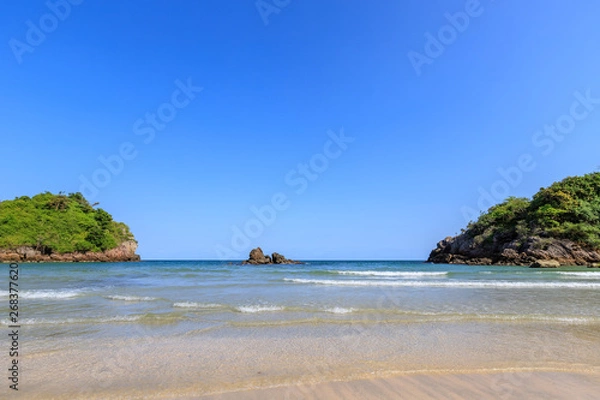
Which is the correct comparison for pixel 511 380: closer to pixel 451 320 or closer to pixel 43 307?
pixel 451 320

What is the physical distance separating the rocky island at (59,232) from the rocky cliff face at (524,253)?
89.1m

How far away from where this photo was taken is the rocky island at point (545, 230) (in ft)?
160

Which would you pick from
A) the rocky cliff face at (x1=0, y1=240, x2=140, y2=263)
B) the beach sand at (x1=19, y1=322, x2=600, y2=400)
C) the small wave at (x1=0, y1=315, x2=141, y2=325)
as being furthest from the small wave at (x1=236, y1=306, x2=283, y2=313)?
the rocky cliff face at (x1=0, y1=240, x2=140, y2=263)

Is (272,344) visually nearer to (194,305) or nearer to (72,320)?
(194,305)

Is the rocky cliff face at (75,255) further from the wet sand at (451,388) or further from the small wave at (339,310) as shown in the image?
the wet sand at (451,388)

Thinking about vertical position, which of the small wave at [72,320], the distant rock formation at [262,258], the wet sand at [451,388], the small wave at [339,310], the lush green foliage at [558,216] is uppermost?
the lush green foliage at [558,216]

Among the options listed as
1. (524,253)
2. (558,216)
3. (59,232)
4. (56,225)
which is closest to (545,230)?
(558,216)

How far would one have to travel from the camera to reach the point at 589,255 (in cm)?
4809

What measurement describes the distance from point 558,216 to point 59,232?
105730mm

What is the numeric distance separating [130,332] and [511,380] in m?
7.28

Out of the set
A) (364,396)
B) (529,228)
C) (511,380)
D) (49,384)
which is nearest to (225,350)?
(49,384)

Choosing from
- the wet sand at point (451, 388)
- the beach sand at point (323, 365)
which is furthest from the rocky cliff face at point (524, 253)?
the wet sand at point (451, 388)

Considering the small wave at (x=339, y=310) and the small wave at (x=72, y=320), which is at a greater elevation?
the small wave at (x=72, y=320)

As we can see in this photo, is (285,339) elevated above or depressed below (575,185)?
below
